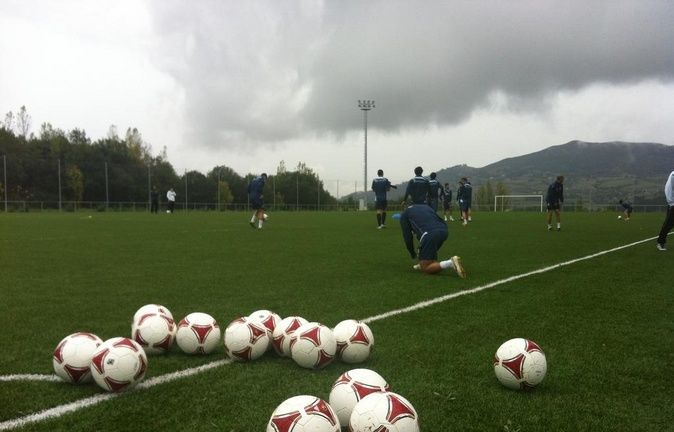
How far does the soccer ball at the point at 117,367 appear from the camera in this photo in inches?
139

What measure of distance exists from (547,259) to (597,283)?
10.1ft

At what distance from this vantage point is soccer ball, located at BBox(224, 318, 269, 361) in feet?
13.8

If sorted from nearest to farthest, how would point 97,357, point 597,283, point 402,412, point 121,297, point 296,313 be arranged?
point 402,412 → point 97,357 → point 296,313 → point 121,297 → point 597,283

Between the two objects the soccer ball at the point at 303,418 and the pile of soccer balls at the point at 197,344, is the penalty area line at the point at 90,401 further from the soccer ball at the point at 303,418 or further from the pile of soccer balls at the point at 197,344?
the soccer ball at the point at 303,418

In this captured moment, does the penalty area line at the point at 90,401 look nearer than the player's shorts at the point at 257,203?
→ Yes

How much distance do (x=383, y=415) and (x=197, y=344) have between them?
2.25 meters

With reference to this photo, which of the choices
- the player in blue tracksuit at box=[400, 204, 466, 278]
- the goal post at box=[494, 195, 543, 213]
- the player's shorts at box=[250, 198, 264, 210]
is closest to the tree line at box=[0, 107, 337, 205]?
the goal post at box=[494, 195, 543, 213]

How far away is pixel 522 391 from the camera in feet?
12.3

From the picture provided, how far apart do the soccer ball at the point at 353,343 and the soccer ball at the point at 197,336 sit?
3.73 feet

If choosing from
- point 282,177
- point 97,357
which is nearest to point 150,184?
point 282,177

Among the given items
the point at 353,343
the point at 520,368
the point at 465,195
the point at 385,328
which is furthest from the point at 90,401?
the point at 465,195

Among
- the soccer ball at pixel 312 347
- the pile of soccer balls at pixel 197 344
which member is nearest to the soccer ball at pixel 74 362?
the pile of soccer balls at pixel 197 344

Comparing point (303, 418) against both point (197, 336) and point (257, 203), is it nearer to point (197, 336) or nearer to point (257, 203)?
point (197, 336)

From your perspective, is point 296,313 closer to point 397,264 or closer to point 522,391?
point 522,391
